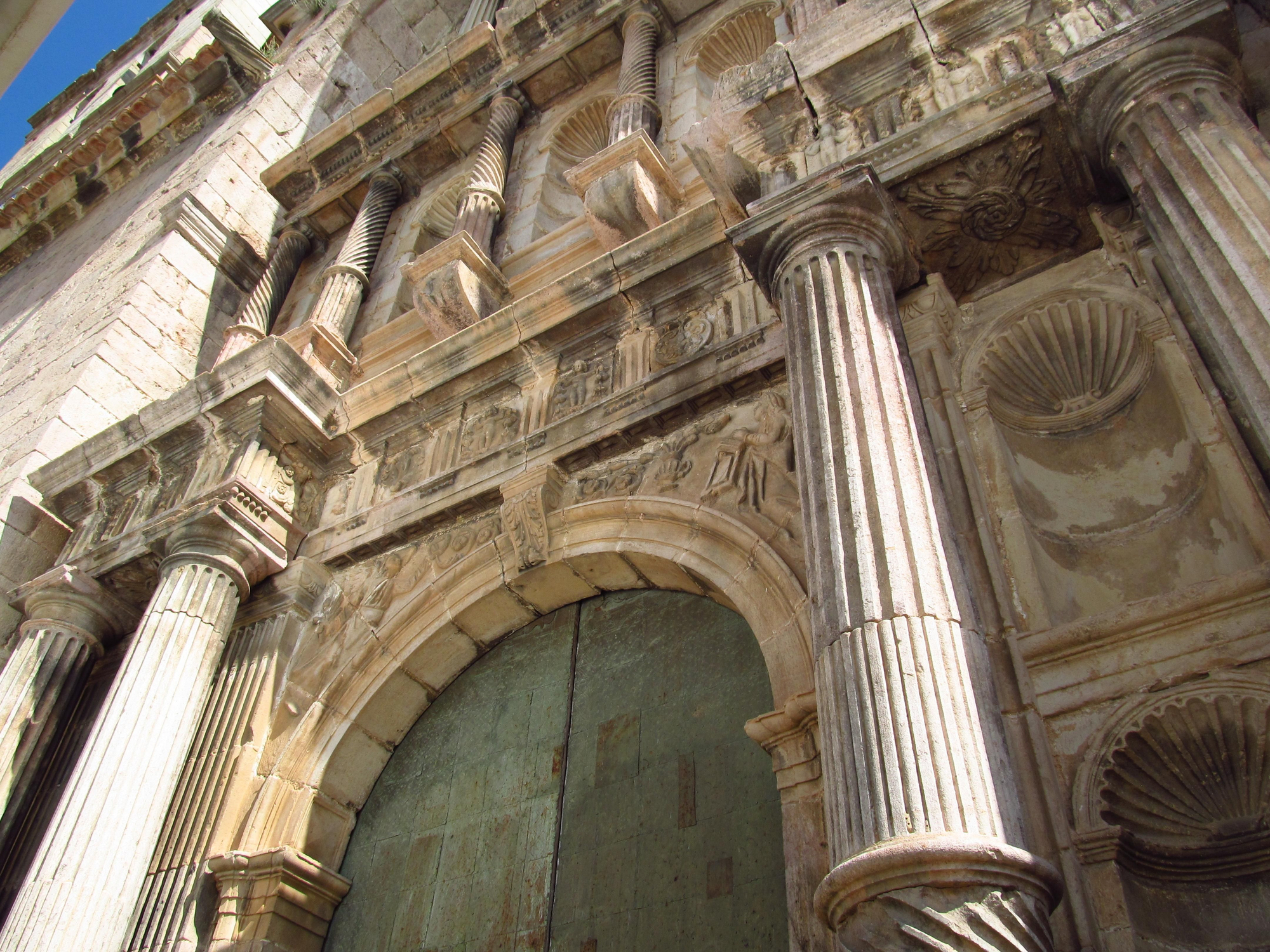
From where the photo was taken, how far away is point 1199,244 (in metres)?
3.76

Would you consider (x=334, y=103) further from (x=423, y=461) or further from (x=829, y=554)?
(x=829, y=554)

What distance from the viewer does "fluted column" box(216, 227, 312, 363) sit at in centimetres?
968

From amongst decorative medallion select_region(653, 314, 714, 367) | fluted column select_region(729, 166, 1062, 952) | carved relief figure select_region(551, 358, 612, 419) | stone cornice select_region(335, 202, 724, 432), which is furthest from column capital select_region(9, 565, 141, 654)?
fluted column select_region(729, 166, 1062, 952)

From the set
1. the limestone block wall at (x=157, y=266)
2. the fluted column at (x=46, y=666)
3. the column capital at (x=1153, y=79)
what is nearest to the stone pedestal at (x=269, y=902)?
the fluted column at (x=46, y=666)

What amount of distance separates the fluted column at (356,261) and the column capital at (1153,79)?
685 centimetres

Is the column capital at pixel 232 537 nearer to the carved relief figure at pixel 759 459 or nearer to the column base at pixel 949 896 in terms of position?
the carved relief figure at pixel 759 459

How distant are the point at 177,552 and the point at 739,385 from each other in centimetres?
413

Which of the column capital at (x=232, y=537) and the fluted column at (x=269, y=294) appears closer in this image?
the column capital at (x=232, y=537)

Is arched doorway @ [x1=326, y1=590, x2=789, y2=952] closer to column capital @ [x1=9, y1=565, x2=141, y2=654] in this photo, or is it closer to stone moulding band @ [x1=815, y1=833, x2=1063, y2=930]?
stone moulding band @ [x1=815, y1=833, x2=1063, y2=930]

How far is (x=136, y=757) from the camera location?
5.94 metres

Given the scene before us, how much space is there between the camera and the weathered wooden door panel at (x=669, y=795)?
4496mm

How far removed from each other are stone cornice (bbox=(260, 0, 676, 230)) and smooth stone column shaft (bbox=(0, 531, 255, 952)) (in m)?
6.63

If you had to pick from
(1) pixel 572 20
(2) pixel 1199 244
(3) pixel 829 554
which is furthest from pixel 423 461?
(1) pixel 572 20

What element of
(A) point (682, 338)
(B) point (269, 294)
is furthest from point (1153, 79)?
(B) point (269, 294)
